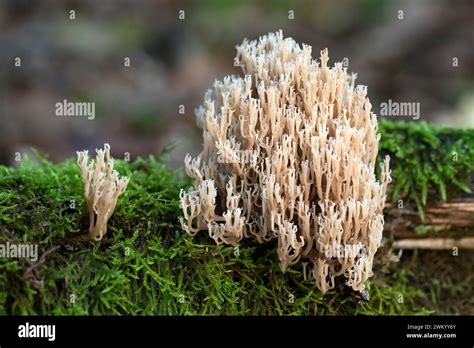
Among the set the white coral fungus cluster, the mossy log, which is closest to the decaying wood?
the mossy log

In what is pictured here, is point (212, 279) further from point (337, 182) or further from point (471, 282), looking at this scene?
point (471, 282)

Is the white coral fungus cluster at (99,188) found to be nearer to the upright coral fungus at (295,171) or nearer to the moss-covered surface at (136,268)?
the moss-covered surface at (136,268)

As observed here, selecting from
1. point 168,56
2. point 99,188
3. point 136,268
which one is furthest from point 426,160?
point 168,56

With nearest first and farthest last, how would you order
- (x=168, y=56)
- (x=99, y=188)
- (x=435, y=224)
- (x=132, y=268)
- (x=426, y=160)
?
(x=99, y=188) < (x=132, y=268) < (x=435, y=224) < (x=426, y=160) < (x=168, y=56)

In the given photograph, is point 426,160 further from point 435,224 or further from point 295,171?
point 295,171
